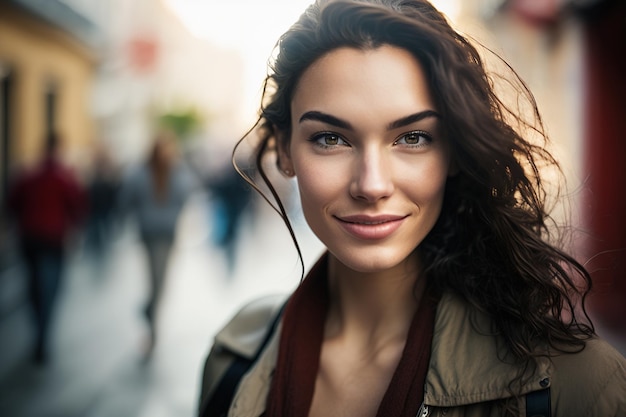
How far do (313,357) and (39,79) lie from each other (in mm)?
15957

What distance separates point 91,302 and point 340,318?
24.5ft

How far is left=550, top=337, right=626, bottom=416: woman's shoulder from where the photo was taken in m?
1.34

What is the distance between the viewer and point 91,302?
8.70m

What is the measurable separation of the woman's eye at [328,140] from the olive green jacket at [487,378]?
49 cm

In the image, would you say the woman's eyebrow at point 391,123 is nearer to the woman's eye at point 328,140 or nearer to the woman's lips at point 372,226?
the woman's eye at point 328,140

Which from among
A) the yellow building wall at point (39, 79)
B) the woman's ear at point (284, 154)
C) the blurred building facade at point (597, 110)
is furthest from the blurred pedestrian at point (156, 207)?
the yellow building wall at point (39, 79)

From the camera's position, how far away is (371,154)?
1528 millimetres

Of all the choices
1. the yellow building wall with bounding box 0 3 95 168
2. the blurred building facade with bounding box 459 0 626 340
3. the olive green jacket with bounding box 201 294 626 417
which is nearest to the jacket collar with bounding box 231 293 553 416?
the olive green jacket with bounding box 201 294 626 417

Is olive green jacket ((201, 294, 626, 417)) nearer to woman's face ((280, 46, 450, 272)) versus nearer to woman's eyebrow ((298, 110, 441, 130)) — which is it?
woman's face ((280, 46, 450, 272))

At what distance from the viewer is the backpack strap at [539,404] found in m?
1.38

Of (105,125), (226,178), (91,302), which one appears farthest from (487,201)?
(105,125)

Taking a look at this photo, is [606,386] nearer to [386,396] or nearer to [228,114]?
[386,396]

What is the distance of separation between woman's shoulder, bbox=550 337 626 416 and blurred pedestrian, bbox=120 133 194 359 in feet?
16.7

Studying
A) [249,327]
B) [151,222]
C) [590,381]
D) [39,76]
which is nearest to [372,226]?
[590,381]
